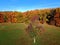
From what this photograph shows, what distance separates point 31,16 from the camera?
391 centimetres

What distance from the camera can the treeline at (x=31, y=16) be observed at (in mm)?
3869

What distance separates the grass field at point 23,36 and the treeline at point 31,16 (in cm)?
9

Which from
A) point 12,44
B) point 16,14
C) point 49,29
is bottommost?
point 12,44

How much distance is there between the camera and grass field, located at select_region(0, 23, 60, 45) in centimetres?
382

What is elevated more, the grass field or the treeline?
the treeline

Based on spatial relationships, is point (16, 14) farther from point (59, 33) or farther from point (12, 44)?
point (59, 33)

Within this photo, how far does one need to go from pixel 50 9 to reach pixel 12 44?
2.86ft

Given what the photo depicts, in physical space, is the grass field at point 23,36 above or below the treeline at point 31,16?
below

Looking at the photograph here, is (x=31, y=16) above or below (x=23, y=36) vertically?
above

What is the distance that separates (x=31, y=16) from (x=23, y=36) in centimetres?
36

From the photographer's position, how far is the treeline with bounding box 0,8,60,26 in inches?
152

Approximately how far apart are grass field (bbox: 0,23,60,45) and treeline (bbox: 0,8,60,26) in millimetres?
86

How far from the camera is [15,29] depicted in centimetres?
387

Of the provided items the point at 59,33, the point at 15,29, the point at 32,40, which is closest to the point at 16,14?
the point at 15,29
